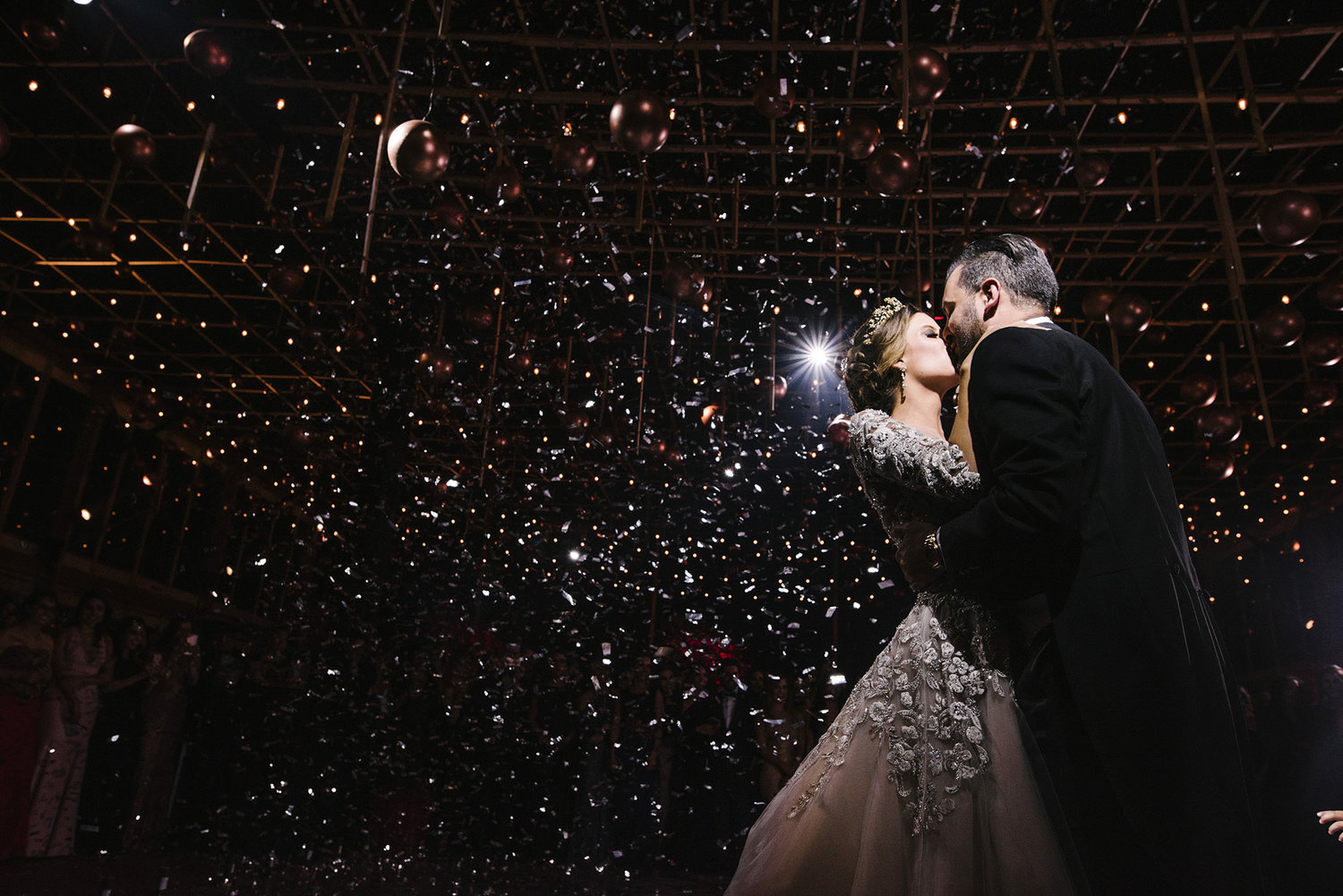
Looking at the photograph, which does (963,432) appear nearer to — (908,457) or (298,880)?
(908,457)

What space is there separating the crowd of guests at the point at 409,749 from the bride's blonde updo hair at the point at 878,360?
15.9 feet

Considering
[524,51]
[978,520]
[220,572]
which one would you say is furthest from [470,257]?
[220,572]

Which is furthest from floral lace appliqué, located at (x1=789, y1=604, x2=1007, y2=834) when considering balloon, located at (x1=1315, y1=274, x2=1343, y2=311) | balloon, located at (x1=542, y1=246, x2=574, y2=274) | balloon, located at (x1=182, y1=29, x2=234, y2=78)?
balloon, located at (x1=1315, y1=274, x2=1343, y2=311)

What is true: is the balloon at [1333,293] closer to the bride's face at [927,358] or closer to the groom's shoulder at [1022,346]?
the bride's face at [927,358]

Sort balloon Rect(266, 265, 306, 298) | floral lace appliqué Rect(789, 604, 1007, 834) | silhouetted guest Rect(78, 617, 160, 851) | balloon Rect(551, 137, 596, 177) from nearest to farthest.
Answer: floral lace appliqué Rect(789, 604, 1007, 834) < balloon Rect(551, 137, 596, 177) < balloon Rect(266, 265, 306, 298) < silhouetted guest Rect(78, 617, 160, 851)

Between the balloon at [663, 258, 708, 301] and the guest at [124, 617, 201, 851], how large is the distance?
5116 millimetres

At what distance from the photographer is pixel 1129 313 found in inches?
198

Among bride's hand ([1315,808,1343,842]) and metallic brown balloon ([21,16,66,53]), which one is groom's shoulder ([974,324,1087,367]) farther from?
metallic brown balloon ([21,16,66,53])

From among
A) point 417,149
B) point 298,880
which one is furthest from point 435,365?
point 298,880

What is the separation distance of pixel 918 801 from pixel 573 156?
368 centimetres

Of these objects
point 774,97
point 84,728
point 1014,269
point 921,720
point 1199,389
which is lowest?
point 921,720

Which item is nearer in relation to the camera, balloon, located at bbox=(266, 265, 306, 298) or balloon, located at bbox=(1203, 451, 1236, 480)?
balloon, located at bbox=(266, 265, 306, 298)

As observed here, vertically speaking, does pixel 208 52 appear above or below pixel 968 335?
above

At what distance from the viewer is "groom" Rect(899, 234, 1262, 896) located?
3.80 ft
